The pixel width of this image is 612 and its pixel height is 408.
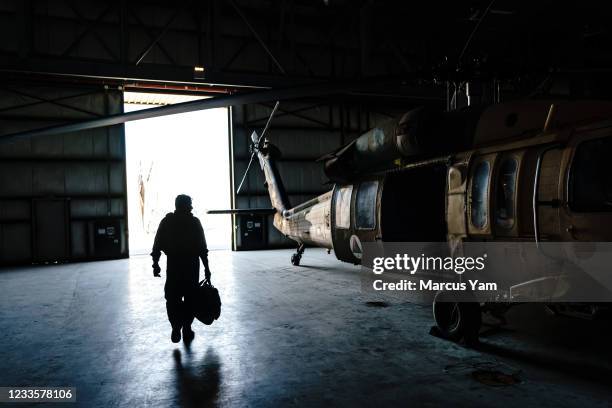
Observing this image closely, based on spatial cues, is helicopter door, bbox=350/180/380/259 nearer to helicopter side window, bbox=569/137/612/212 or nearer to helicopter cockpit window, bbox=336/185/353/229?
helicopter cockpit window, bbox=336/185/353/229

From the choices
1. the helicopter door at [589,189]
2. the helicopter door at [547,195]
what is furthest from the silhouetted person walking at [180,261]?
the helicopter door at [589,189]

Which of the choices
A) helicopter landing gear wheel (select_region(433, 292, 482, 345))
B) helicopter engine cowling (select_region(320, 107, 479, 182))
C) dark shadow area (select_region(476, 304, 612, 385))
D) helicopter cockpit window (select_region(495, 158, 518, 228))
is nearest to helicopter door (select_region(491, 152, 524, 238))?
helicopter cockpit window (select_region(495, 158, 518, 228))

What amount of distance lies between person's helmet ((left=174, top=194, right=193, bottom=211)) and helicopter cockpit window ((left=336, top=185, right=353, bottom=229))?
2.88 metres

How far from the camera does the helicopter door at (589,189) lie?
12.5ft

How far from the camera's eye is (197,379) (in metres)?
4.26

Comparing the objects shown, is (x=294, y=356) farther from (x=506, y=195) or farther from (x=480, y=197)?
(x=506, y=195)

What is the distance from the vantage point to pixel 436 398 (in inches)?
144

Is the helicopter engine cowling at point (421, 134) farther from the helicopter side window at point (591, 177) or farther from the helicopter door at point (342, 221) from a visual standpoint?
the helicopter side window at point (591, 177)

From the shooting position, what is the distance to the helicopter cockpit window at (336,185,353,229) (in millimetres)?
7547

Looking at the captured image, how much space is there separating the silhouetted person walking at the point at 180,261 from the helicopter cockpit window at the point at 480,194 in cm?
326

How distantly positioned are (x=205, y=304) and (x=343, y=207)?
3193 millimetres

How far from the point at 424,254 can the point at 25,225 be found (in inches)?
586

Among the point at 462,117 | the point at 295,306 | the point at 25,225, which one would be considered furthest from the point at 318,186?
the point at 462,117

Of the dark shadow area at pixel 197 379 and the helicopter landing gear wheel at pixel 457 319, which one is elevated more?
the helicopter landing gear wheel at pixel 457 319
